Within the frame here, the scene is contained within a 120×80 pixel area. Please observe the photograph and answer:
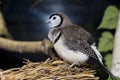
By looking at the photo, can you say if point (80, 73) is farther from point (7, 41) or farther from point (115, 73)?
point (7, 41)

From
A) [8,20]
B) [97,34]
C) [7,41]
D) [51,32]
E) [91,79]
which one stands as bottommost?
[91,79]

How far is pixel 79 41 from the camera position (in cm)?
162

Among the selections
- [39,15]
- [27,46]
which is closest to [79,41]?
[27,46]

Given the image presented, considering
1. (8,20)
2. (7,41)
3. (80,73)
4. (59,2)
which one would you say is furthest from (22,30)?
(80,73)

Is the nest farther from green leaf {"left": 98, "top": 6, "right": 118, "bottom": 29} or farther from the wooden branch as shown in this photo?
green leaf {"left": 98, "top": 6, "right": 118, "bottom": 29}

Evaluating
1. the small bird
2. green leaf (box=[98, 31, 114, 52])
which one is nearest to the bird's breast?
the small bird

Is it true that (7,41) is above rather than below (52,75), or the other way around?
above

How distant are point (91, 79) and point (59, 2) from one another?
83cm

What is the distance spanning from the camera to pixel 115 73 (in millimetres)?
1666

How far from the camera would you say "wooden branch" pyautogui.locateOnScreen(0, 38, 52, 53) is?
1.83 metres

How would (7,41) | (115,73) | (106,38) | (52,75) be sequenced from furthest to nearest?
1. (106,38)
2. (7,41)
3. (115,73)
4. (52,75)

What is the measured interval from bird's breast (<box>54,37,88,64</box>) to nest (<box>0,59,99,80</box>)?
32 mm

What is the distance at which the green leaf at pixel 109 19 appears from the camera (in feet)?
7.13

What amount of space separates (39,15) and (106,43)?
43 centimetres
